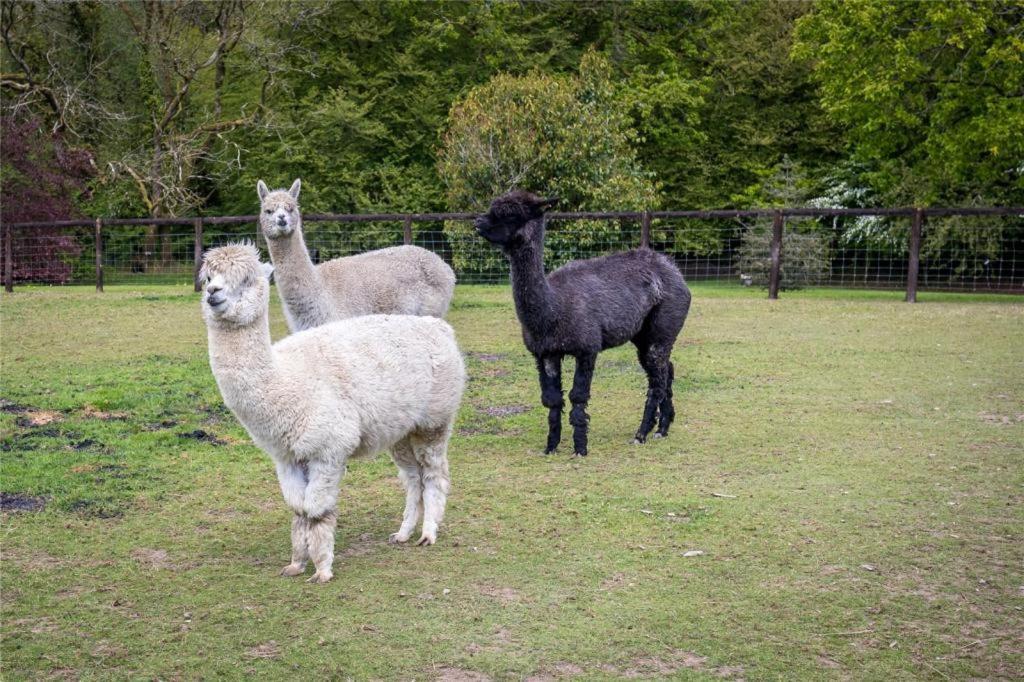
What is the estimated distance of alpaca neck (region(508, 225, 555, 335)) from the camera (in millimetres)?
6719

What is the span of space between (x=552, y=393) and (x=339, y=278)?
9.56ft

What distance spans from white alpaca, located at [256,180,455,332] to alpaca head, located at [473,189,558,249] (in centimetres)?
172

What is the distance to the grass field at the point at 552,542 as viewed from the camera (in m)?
3.72

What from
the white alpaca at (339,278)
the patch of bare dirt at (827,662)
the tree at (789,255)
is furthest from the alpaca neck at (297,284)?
the tree at (789,255)

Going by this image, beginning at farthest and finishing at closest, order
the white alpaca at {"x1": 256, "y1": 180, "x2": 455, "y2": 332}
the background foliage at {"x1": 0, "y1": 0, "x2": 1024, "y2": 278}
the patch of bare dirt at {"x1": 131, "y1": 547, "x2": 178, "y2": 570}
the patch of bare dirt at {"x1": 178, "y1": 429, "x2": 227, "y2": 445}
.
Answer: the background foliage at {"x1": 0, "y1": 0, "x2": 1024, "y2": 278} < the white alpaca at {"x1": 256, "y1": 180, "x2": 455, "y2": 332} < the patch of bare dirt at {"x1": 178, "y1": 429, "x2": 227, "y2": 445} < the patch of bare dirt at {"x1": 131, "y1": 547, "x2": 178, "y2": 570}

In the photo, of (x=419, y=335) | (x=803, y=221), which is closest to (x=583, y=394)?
(x=419, y=335)

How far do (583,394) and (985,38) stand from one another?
16.4m

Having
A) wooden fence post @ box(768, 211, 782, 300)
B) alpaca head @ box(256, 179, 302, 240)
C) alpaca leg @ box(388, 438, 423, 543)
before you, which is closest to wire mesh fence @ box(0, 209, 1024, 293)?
wooden fence post @ box(768, 211, 782, 300)

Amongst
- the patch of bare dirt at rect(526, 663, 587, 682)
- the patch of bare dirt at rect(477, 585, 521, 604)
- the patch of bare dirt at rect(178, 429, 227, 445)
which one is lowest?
the patch of bare dirt at rect(526, 663, 587, 682)

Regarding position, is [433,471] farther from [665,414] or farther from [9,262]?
[9,262]

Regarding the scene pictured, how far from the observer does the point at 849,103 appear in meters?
20.7

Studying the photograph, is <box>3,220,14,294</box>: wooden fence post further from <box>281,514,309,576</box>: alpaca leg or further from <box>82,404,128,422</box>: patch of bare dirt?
<box>281,514,309,576</box>: alpaca leg

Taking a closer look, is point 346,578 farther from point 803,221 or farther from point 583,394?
point 803,221

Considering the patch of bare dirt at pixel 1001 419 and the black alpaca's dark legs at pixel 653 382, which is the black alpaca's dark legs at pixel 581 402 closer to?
the black alpaca's dark legs at pixel 653 382
